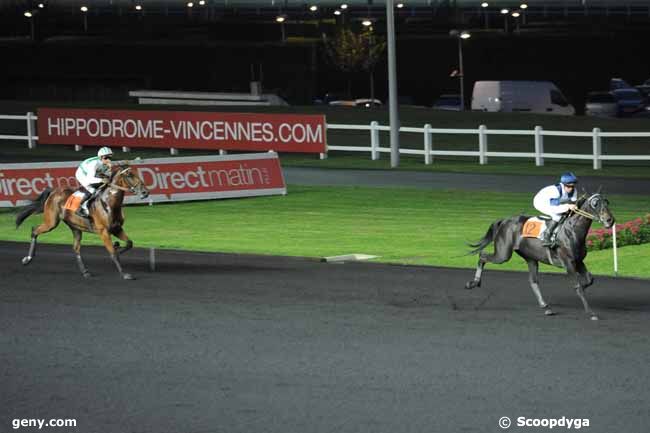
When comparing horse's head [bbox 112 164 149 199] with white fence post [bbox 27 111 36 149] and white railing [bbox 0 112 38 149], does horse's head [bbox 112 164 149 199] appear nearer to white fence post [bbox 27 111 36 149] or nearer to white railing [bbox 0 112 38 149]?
white railing [bbox 0 112 38 149]

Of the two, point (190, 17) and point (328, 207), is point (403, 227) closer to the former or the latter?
point (328, 207)

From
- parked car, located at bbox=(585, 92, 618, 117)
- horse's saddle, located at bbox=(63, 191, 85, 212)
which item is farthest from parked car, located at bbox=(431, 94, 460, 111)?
horse's saddle, located at bbox=(63, 191, 85, 212)

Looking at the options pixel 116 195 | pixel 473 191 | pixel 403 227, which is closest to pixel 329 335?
pixel 116 195

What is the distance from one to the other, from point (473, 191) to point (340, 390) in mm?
20993

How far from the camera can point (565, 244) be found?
1700 centimetres

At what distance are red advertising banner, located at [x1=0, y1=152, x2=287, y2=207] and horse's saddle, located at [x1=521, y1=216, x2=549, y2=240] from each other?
15.8 m

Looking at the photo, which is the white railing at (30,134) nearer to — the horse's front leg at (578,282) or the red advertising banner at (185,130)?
the red advertising banner at (185,130)

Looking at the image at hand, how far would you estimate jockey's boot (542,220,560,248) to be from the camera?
1722 cm

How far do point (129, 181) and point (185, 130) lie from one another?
24025mm

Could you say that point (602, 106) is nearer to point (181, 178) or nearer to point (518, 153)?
point (518, 153)

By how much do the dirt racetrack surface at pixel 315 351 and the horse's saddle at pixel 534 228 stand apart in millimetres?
1000

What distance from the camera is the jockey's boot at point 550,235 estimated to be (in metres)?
17.2

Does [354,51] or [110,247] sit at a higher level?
[354,51]

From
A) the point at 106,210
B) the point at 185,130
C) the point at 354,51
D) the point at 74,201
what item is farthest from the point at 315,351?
the point at 354,51
